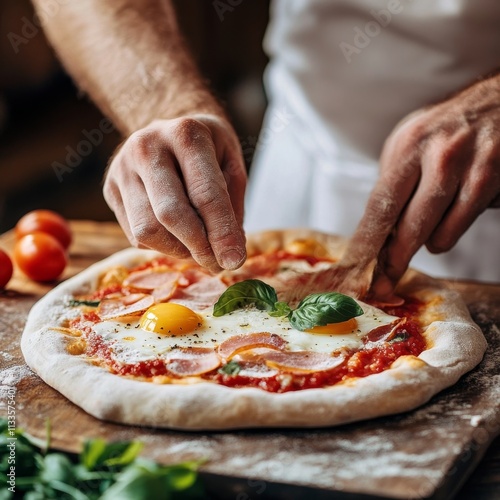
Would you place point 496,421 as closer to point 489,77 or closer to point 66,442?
point 66,442

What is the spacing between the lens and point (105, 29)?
3379 millimetres

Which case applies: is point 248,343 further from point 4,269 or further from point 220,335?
point 4,269

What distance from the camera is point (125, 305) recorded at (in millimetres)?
2639

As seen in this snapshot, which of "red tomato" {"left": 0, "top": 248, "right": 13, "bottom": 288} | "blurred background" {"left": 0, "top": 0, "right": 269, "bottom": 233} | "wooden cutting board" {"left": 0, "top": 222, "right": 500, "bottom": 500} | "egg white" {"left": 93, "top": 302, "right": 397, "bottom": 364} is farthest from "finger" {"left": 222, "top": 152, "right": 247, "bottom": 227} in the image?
"blurred background" {"left": 0, "top": 0, "right": 269, "bottom": 233}

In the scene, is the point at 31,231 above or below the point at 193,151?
below

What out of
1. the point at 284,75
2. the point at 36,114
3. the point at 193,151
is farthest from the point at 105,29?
the point at 36,114

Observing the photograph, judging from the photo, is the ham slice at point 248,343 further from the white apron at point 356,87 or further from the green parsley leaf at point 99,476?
the white apron at point 356,87

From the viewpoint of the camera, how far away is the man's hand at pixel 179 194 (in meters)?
2.31

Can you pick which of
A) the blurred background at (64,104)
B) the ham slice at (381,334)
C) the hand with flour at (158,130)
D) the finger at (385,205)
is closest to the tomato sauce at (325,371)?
the ham slice at (381,334)

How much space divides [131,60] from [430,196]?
4.73ft

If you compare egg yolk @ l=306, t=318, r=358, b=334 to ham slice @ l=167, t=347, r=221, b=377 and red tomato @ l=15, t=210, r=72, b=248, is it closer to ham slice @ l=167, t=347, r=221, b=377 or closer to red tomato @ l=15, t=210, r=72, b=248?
ham slice @ l=167, t=347, r=221, b=377

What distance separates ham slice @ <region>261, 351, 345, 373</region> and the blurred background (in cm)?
500

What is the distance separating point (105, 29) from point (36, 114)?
4.30 meters

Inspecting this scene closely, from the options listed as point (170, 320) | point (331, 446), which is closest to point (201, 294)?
point (170, 320)
